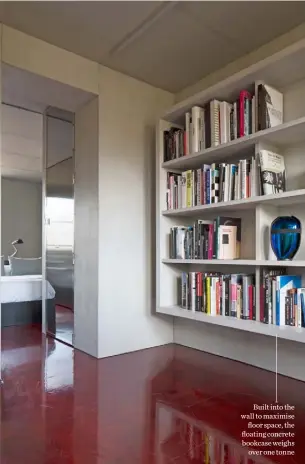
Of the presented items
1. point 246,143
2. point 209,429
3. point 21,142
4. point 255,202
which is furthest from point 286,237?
point 21,142

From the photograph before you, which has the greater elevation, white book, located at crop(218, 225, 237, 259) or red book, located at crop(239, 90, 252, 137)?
red book, located at crop(239, 90, 252, 137)

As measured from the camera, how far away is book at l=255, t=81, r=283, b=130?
91.9 inches

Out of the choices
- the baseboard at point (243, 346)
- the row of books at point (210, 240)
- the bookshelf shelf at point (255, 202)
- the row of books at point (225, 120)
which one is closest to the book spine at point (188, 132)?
the row of books at point (225, 120)

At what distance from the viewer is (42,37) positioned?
2633mm

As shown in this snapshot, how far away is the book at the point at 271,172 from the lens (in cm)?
232

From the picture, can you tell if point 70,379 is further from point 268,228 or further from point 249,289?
point 268,228

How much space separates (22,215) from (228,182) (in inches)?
148

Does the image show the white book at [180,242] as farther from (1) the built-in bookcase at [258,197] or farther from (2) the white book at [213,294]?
(2) the white book at [213,294]

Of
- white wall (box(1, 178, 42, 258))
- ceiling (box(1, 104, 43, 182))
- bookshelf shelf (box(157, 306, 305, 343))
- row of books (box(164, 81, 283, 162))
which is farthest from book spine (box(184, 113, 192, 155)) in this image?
white wall (box(1, 178, 42, 258))

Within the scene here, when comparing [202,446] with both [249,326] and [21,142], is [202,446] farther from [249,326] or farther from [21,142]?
[21,142]

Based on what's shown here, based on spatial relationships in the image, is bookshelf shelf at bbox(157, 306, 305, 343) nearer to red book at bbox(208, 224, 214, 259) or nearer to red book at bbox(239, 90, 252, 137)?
red book at bbox(208, 224, 214, 259)

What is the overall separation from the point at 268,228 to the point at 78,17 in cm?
193

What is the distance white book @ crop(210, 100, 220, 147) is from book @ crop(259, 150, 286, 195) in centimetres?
40

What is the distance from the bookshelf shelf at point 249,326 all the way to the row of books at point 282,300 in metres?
0.06
